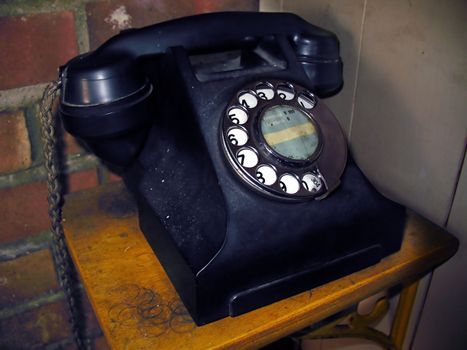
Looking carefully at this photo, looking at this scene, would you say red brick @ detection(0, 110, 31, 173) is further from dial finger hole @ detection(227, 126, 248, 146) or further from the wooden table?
dial finger hole @ detection(227, 126, 248, 146)

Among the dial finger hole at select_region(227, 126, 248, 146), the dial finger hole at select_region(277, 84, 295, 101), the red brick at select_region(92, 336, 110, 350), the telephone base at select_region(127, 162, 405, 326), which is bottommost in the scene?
the red brick at select_region(92, 336, 110, 350)

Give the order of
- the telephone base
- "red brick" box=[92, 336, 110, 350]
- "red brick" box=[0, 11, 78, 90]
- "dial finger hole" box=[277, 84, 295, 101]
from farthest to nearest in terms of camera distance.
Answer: "red brick" box=[92, 336, 110, 350] < "red brick" box=[0, 11, 78, 90] < "dial finger hole" box=[277, 84, 295, 101] < the telephone base

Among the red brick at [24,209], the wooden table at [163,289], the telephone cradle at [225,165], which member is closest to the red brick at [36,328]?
the red brick at [24,209]

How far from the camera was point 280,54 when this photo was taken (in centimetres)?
69

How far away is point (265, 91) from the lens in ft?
2.08

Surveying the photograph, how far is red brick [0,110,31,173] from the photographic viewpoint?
2.59ft

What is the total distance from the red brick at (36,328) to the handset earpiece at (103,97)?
1.55ft

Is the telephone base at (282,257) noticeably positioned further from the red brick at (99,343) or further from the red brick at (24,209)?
the red brick at (99,343)

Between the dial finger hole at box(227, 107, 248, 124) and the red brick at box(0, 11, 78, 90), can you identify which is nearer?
the dial finger hole at box(227, 107, 248, 124)

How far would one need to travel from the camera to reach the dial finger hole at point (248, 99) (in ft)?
2.02

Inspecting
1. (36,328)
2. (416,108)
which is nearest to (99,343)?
(36,328)

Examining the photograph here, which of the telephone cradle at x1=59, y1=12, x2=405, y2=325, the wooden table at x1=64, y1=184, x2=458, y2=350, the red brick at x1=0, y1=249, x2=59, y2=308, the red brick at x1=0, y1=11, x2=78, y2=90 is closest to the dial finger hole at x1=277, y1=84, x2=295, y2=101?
the telephone cradle at x1=59, y1=12, x2=405, y2=325

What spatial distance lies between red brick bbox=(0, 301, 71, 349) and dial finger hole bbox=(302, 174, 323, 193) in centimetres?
60

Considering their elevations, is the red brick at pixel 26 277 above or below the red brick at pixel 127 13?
below
